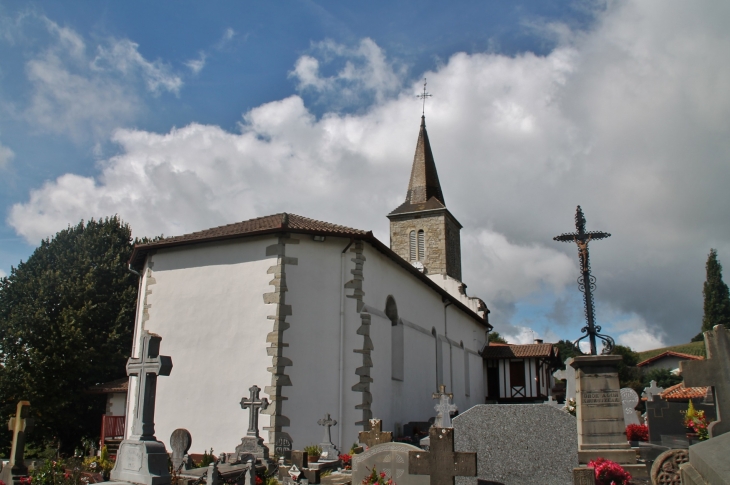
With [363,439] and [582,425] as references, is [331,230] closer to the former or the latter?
[363,439]

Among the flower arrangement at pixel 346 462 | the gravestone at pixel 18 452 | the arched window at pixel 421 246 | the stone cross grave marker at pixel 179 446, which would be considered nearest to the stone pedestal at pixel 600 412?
the flower arrangement at pixel 346 462

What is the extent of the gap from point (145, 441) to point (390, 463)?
3272 mm

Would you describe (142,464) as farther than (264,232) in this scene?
No

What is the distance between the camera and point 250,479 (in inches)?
325

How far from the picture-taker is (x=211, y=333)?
15.1m

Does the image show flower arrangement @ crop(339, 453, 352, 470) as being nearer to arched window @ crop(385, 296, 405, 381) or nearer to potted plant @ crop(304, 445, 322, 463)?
potted plant @ crop(304, 445, 322, 463)

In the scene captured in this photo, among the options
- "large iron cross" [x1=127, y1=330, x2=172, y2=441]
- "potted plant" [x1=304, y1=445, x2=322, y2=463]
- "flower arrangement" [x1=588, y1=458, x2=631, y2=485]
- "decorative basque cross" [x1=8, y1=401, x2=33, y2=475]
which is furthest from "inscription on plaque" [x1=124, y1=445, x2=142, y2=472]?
"flower arrangement" [x1=588, y1=458, x2=631, y2=485]

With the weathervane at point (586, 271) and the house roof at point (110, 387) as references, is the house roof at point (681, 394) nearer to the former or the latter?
the weathervane at point (586, 271)

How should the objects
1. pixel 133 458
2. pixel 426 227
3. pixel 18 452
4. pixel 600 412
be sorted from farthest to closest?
pixel 426 227 → pixel 600 412 → pixel 18 452 → pixel 133 458

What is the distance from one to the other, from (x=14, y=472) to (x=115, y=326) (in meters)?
15.8

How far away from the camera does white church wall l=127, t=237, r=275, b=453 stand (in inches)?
559

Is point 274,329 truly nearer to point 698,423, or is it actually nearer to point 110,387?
point 698,423

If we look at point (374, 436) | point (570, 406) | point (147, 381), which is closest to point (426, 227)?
point (570, 406)

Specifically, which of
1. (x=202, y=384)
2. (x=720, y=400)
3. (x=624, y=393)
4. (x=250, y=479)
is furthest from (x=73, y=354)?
(x=720, y=400)
